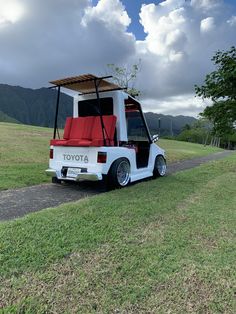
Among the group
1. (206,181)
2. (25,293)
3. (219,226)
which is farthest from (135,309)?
(206,181)

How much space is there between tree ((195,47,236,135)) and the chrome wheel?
219 inches

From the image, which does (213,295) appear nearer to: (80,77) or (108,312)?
(108,312)

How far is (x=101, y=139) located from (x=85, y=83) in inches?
59.2

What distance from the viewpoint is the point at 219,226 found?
4.48 meters

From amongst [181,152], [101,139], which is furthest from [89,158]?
[181,152]

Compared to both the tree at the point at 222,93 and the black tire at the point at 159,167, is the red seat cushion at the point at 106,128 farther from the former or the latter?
the tree at the point at 222,93

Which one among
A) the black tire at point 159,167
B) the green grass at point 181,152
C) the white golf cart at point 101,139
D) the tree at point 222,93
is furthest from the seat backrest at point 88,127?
the green grass at point 181,152

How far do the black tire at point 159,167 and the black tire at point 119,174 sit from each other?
70.1 inches

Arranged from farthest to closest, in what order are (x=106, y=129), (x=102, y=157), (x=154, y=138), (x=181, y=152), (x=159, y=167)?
(x=181, y=152) < (x=159, y=167) < (x=154, y=138) < (x=106, y=129) < (x=102, y=157)

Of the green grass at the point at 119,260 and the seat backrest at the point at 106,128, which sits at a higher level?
the seat backrest at the point at 106,128

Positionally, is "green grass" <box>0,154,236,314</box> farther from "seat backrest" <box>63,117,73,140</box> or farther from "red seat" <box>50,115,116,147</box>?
"seat backrest" <box>63,117,73,140</box>

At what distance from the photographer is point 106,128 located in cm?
746

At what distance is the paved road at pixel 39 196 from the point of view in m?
5.25

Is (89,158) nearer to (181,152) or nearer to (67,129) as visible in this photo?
(67,129)
